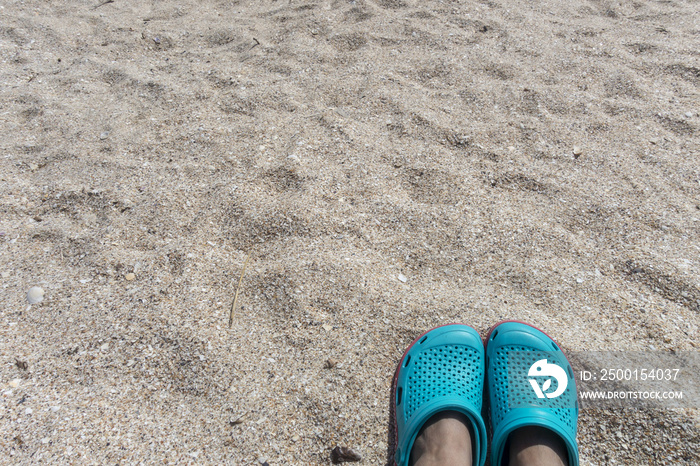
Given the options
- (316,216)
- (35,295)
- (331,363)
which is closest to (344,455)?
(331,363)

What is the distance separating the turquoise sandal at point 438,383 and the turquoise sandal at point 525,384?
0.15 feet

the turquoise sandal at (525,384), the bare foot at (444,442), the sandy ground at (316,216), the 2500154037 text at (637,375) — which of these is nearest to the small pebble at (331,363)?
the sandy ground at (316,216)

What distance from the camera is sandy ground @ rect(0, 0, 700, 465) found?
121cm

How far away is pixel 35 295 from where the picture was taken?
1422 millimetres

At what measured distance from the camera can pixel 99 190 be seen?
5.76ft

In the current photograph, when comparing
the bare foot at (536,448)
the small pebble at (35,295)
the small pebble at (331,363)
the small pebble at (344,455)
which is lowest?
the bare foot at (536,448)

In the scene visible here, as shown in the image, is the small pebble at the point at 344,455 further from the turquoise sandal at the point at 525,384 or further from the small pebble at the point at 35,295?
the small pebble at the point at 35,295

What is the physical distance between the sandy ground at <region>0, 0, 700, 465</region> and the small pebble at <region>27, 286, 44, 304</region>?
0.14 feet

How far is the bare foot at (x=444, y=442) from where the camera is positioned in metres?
1.19

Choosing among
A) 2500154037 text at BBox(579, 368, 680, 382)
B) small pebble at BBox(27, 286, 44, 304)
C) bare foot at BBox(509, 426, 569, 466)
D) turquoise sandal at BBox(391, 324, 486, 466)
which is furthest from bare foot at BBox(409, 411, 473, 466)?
small pebble at BBox(27, 286, 44, 304)

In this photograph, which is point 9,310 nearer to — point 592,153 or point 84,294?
point 84,294

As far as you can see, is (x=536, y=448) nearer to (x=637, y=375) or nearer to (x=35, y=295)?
(x=637, y=375)

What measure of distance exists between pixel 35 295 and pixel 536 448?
1.63m

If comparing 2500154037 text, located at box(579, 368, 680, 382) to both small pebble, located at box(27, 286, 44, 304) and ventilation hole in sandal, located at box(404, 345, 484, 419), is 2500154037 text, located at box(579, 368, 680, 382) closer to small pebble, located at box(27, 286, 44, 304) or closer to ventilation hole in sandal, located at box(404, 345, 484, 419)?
ventilation hole in sandal, located at box(404, 345, 484, 419)
